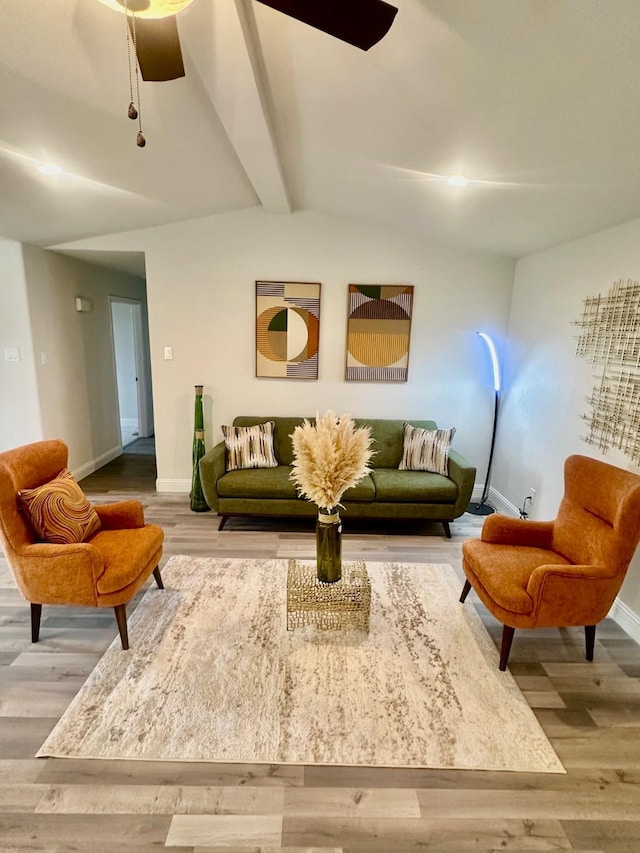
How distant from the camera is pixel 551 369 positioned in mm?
3318

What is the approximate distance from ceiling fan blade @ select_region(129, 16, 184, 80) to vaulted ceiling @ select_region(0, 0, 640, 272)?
0.24m

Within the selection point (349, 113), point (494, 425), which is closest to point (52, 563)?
point (349, 113)

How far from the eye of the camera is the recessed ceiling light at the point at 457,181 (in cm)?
250

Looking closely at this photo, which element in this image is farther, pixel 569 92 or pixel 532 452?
pixel 532 452

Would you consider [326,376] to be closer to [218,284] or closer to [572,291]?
[218,284]

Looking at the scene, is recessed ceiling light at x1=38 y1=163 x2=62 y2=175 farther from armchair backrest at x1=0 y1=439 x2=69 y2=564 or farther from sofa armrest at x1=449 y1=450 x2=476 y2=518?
sofa armrest at x1=449 y1=450 x2=476 y2=518

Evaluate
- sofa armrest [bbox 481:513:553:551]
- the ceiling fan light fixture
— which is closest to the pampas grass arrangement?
sofa armrest [bbox 481:513:553:551]

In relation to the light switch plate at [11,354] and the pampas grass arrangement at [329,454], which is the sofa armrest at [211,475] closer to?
the pampas grass arrangement at [329,454]

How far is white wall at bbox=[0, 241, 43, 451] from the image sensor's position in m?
3.76

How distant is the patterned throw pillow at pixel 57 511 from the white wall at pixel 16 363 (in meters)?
2.14

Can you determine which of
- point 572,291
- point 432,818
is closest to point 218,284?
point 572,291

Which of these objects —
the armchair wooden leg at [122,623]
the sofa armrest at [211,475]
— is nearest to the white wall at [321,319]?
the sofa armrest at [211,475]

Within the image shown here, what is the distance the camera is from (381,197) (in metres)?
3.16

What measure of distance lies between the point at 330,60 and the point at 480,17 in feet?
2.02
